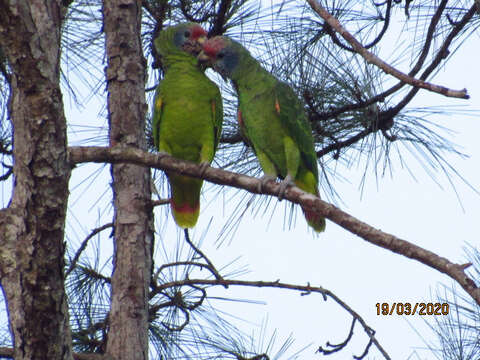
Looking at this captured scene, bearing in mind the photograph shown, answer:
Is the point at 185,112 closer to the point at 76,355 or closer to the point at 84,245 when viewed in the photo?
the point at 84,245

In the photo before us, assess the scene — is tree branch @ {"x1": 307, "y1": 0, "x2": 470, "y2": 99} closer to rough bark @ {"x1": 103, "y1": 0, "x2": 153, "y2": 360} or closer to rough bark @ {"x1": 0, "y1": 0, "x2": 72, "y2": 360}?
rough bark @ {"x1": 0, "y1": 0, "x2": 72, "y2": 360}

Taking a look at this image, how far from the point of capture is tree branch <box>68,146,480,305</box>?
1495mm

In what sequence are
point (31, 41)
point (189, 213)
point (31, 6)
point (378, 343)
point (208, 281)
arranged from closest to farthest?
point (31, 41), point (31, 6), point (378, 343), point (208, 281), point (189, 213)

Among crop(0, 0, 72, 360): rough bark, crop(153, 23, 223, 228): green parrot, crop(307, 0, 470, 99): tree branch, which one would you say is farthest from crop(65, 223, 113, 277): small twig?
crop(307, 0, 470, 99): tree branch

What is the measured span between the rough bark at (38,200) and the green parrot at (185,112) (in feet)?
4.36

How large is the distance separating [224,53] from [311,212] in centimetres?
79

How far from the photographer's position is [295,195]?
193cm

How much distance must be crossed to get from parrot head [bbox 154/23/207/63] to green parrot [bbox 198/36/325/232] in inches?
1.9

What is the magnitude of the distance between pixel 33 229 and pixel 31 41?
43 centimetres

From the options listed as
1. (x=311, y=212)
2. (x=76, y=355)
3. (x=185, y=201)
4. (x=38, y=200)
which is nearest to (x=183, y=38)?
(x=185, y=201)

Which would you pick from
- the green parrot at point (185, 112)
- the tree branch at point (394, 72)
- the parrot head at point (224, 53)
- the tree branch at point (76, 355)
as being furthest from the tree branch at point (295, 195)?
the parrot head at point (224, 53)

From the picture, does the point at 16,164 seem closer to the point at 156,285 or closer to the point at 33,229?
the point at 33,229

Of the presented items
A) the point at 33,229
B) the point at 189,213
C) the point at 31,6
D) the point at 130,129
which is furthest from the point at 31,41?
the point at 189,213

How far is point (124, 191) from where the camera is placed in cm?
271
